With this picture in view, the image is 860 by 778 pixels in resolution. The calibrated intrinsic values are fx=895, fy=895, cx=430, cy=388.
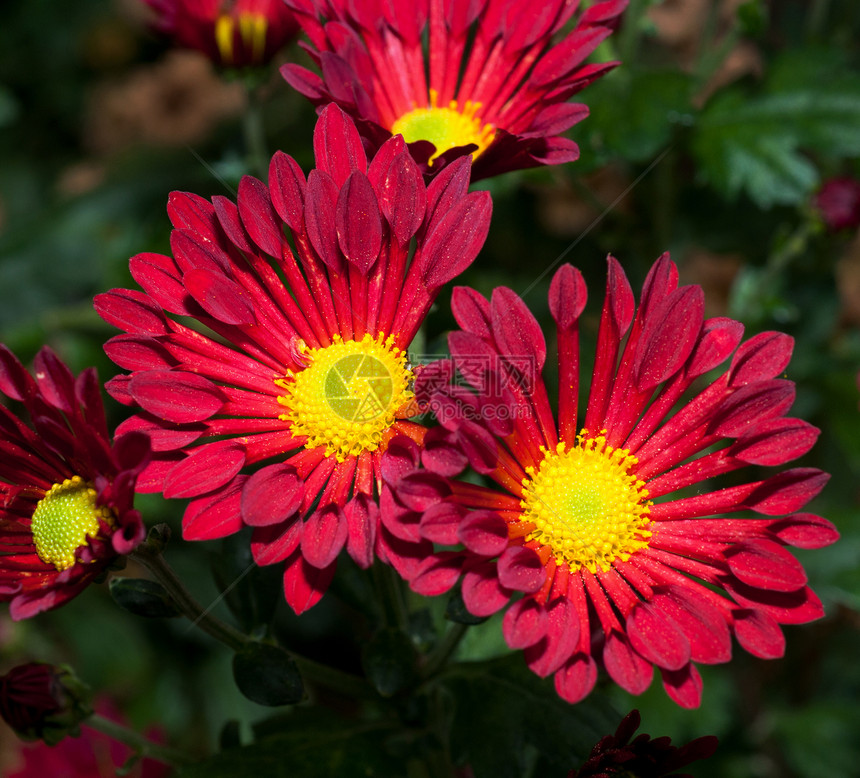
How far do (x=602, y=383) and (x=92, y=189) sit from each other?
1952 mm

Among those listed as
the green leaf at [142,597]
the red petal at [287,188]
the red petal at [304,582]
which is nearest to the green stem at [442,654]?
the red petal at [304,582]

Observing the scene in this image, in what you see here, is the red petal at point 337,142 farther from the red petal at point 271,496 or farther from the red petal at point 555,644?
the red petal at point 555,644

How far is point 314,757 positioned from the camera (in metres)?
1.31

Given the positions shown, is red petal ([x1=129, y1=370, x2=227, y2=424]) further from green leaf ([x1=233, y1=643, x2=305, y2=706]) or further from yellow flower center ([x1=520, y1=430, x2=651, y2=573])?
yellow flower center ([x1=520, y1=430, x2=651, y2=573])

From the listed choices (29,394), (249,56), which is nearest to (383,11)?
(249,56)

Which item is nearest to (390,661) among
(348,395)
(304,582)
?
(304,582)

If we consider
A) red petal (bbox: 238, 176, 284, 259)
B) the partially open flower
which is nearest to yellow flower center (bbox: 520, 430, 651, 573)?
red petal (bbox: 238, 176, 284, 259)

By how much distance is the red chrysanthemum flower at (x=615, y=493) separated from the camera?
989 mm

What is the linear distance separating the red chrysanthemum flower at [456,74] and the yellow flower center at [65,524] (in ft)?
1.97

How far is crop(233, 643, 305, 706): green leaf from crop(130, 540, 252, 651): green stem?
0.15 ft

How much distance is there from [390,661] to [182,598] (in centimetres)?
31

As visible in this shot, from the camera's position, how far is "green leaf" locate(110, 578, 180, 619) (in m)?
1.12

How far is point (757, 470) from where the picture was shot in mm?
2062

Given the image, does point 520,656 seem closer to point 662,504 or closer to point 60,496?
point 662,504
